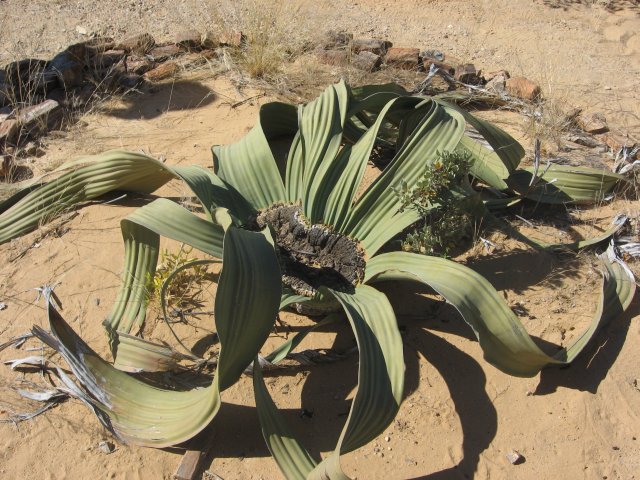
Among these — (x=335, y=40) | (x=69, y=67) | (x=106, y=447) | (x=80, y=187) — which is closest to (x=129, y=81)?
(x=69, y=67)

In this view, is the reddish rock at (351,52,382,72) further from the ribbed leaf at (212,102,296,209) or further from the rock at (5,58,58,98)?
the rock at (5,58,58,98)

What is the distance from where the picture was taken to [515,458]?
2.03 meters

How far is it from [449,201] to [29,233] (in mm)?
1674

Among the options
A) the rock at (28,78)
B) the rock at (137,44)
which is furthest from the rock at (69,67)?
the rock at (137,44)

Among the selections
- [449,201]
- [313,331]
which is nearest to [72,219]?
[313,331]

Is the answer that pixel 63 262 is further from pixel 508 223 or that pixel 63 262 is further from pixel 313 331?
pixel 508 223

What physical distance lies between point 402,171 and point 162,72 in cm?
191

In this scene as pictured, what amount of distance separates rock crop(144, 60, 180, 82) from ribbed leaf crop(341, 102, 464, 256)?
1.85 meters

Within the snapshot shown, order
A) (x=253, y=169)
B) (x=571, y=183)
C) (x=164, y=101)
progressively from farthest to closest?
1. (x=164, y=101)
2. (x=571, y=183)
3. (x=253, y=169)

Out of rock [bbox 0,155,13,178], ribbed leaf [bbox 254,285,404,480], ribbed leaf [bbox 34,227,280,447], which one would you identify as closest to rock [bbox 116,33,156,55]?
rock [bbox 0,155,13,178]

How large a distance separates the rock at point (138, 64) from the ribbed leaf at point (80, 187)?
1126 mm

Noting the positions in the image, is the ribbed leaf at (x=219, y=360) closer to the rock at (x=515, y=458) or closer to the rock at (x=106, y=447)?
the rock at (x=106, y=447)

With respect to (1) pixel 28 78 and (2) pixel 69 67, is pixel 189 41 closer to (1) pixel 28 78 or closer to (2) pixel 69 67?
(2) pixel 69 67

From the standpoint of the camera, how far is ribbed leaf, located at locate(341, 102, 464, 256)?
244cm
